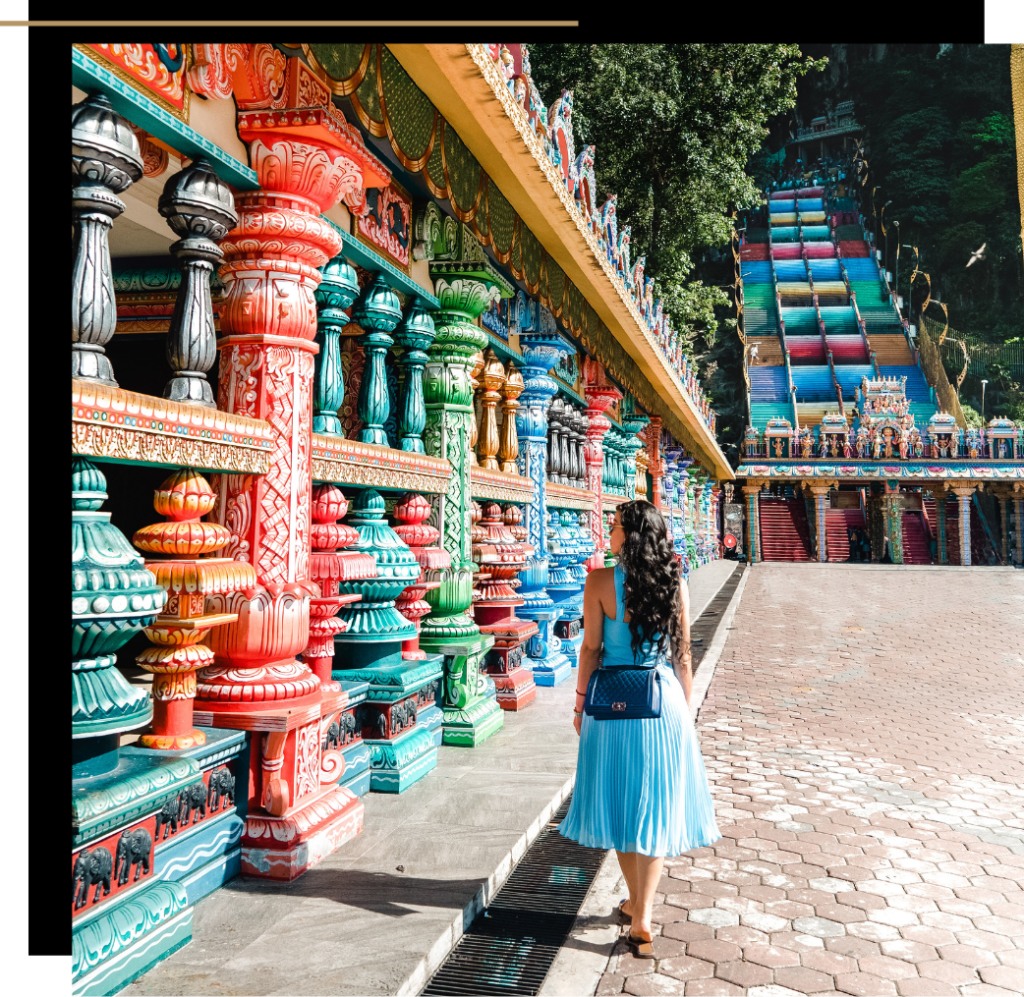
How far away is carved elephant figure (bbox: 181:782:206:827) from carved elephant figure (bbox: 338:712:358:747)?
1.05 m

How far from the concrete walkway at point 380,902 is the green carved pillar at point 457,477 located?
0.77 m

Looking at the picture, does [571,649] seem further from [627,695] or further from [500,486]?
[627,695]

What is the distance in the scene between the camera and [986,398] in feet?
150

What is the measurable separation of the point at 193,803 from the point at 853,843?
2742mm

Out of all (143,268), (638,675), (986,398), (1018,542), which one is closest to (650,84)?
(143,268)

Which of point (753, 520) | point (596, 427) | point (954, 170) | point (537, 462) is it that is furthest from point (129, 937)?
point (954, 170)

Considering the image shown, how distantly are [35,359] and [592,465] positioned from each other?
27.3 feet

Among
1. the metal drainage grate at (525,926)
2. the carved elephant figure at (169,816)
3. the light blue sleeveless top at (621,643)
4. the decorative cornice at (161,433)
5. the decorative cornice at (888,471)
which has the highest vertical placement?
the decorative cornice at (888,471)

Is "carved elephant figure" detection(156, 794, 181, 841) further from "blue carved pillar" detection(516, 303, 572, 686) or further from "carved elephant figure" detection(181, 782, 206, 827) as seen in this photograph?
"blue carved pillar" detection(516, 303, 572, 686)

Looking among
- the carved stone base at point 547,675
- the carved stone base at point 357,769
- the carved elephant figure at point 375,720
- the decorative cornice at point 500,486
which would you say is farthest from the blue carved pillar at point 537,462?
the carved stone base at point 357,769

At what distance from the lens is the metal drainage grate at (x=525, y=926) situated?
2303 millimetres

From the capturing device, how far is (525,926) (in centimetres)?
267

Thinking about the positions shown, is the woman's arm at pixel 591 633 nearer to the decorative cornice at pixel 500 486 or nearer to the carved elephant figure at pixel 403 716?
the carved elephant figure at pixel 403 716

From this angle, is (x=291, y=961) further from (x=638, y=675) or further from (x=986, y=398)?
(x=986, y=398)
